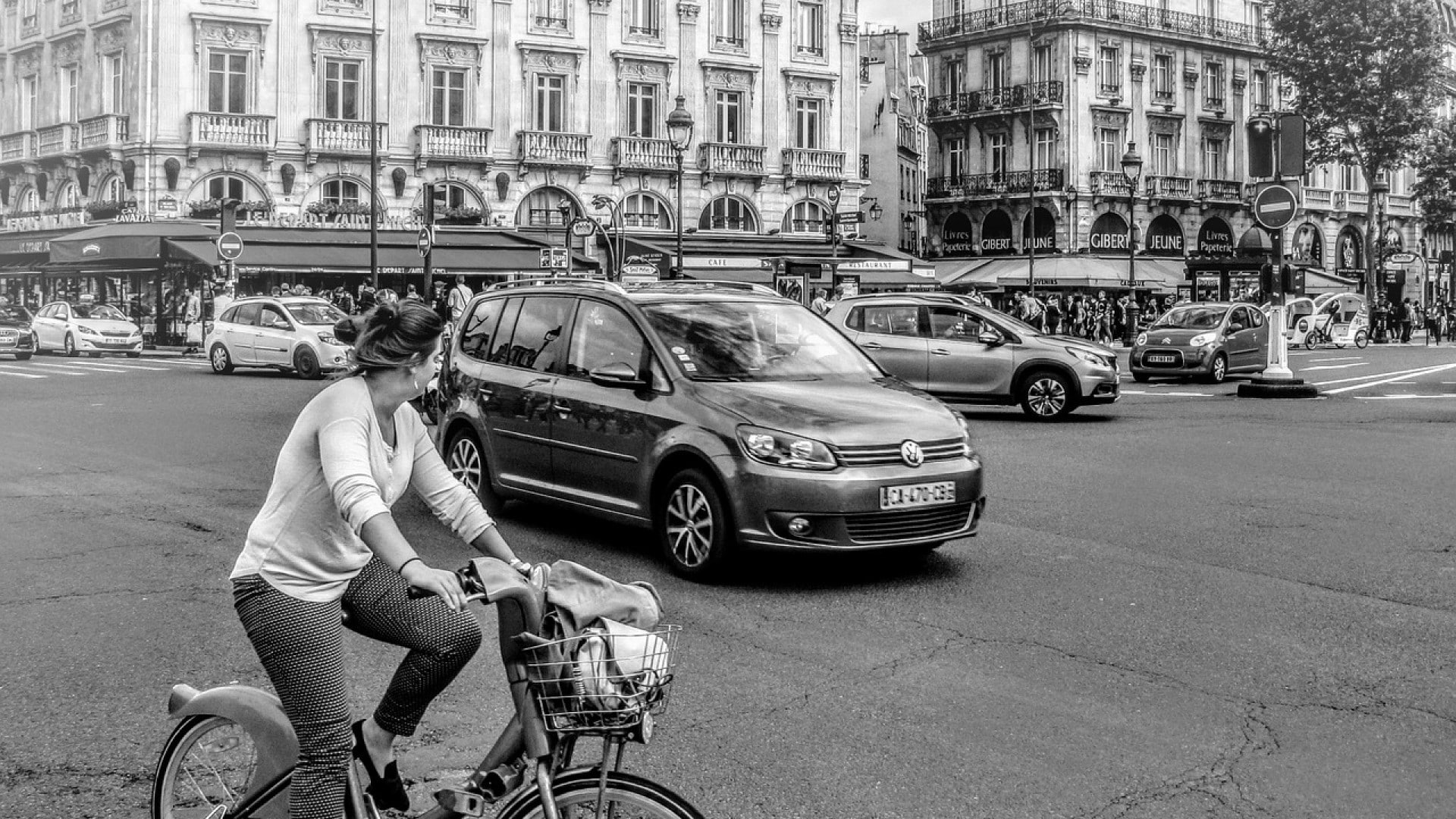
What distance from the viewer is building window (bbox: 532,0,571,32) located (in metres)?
45.6

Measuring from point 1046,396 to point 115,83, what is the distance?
33409mm

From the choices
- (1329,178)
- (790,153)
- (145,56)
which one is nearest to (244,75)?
(145,56)

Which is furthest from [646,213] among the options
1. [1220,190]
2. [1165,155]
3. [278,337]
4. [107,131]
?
[1220,190]

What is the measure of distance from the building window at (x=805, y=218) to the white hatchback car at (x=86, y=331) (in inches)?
861

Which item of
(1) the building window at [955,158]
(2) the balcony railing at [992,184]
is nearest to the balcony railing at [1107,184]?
(2) the balcony railing at [992,184]

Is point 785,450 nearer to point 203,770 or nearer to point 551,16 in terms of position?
point 203,770

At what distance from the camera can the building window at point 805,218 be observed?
166ft

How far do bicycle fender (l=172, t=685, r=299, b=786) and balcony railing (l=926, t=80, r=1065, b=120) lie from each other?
190 ft

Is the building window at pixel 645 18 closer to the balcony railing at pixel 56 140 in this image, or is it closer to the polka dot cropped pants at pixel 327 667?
the balcony railing at pixel 56 140

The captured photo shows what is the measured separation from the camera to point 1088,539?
373 inches

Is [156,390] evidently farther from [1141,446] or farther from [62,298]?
[62,298]

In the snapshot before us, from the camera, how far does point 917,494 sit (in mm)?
8062

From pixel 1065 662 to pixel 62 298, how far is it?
1799 inches

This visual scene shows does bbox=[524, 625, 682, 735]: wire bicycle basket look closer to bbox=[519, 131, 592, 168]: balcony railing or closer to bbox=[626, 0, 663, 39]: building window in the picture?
bbox=[519, 131, 592, 168]: balcony railing
